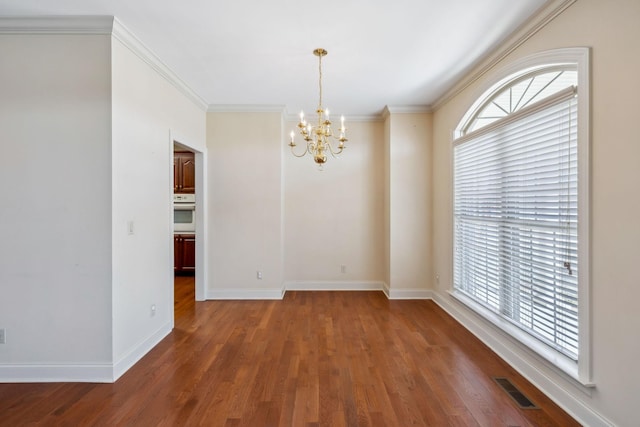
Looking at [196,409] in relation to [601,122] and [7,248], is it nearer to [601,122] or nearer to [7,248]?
[7,248]

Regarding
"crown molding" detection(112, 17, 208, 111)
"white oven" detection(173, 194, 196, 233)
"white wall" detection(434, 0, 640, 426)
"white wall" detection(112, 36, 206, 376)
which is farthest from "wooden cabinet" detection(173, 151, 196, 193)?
"white wall" detection(434, 0, 640, 426)

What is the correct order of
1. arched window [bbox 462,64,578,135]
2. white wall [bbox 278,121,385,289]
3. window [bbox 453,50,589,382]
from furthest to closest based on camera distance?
white wall [bbox 278,121,385,289], arched window [bbox 462,64,578,135], window [bbox 453,50,589,382]

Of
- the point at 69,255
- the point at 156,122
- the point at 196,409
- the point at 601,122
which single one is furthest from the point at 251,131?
the point at 601,122

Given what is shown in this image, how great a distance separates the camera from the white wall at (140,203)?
8.71 ft

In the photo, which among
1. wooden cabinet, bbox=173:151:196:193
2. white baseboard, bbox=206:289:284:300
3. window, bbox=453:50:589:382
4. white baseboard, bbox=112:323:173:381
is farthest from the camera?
wooden cabinet, bbox=173:151:196:193

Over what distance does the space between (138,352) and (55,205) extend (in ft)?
4.88

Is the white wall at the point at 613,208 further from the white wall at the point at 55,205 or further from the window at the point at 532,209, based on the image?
→ the white wall at the point at 55,205

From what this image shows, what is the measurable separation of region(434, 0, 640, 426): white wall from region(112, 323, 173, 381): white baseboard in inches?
135

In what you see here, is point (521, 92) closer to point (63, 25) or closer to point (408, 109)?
point (408, 109)

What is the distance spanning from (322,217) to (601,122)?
3802 millimetres

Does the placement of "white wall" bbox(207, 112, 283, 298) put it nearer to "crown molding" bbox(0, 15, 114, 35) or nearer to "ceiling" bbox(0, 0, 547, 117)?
"ceiling" bbox(0, 0, 547, 117)

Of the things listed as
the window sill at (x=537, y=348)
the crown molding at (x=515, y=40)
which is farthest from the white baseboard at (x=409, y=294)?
the crown molding at (x=515, y=40)

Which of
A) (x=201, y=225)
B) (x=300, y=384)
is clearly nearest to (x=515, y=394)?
(x=300, y=384)

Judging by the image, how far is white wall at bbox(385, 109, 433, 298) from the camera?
15.9ft
